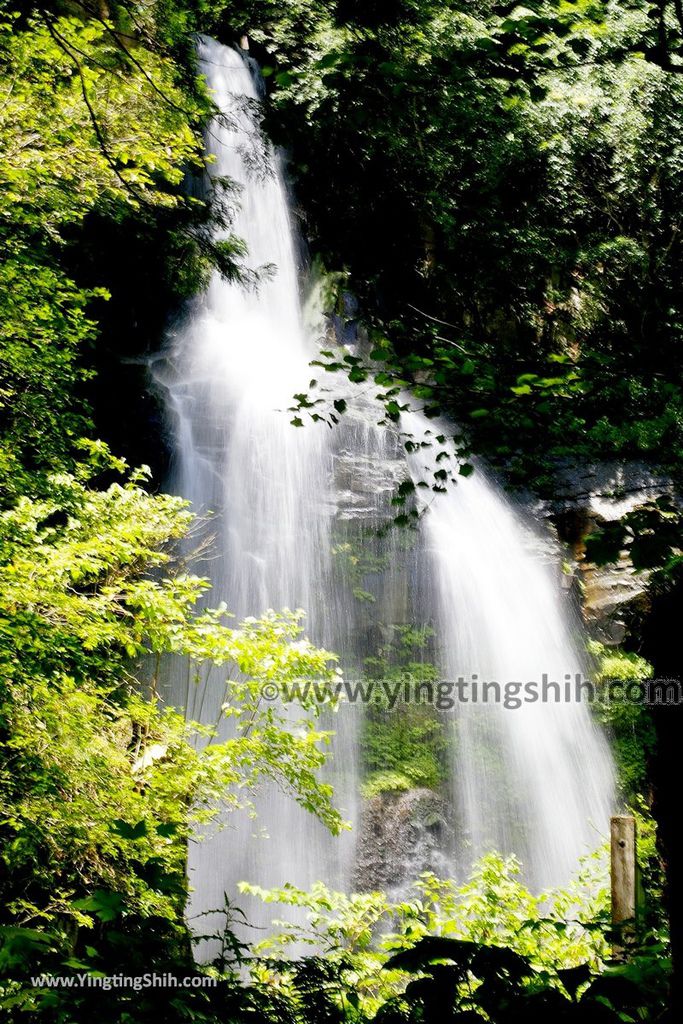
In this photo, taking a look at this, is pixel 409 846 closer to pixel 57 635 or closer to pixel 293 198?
pixel 57 635

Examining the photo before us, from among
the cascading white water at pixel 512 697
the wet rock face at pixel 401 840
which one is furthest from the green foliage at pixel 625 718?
the wet rock face at pixel 401 840

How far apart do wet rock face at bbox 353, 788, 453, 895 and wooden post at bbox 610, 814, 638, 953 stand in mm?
4863

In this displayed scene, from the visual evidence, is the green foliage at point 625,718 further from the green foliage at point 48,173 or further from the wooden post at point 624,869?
the green foliage at point 48,173

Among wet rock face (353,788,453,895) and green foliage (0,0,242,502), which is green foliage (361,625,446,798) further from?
green foliage (0,0,242,502)

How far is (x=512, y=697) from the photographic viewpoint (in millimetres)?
9789

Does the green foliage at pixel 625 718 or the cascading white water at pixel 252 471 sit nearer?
the cascading white water at pixel 252 471

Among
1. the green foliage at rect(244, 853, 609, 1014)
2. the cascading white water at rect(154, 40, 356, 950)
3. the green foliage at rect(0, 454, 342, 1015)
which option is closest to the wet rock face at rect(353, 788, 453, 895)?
the cascading white water at rect(154, 40, 356, 950)

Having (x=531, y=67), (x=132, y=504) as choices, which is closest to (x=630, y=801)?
(x=132, y=504)

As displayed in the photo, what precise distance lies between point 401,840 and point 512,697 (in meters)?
2.63

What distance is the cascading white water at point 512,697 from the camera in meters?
8.80

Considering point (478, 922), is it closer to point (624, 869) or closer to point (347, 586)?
point (624, 869)

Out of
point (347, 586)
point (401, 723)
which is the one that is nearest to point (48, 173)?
point (347, 586)

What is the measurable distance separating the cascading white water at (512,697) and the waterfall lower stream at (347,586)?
0.02 m

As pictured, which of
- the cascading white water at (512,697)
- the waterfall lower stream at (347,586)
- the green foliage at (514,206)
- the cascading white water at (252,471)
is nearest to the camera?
the cascading white water at (252,471)
